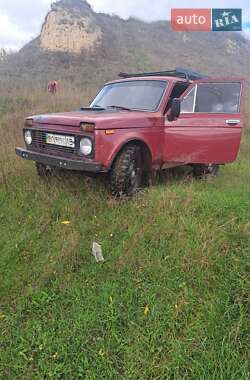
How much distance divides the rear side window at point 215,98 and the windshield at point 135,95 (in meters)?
0.61

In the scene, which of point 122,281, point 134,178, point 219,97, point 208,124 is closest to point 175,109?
point 208,124

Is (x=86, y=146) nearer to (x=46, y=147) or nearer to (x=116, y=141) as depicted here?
(x=116, y=141)

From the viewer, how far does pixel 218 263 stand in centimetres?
320

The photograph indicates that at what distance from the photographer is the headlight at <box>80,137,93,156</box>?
153 inches

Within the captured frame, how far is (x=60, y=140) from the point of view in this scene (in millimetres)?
4207

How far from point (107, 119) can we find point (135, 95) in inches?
55.5

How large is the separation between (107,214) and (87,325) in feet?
5.04

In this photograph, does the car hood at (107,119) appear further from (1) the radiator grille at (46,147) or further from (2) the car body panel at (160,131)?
(1) the radiator grille at (46,147)

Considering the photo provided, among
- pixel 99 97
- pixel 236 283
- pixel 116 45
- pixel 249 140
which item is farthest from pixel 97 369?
pixel 116 45

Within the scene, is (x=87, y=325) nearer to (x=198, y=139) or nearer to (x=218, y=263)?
(x=218, y=263)

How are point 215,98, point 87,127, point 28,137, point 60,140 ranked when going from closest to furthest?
1. point 87,127
2. point 60,140
3. point 28,137
4. point 215,98

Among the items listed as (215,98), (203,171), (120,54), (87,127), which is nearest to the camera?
(87,127)

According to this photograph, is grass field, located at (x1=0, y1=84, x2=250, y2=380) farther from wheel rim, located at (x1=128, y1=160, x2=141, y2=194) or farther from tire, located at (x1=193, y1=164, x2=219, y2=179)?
tire, located at (x1=193, y1=164, x2=219, y2=179)

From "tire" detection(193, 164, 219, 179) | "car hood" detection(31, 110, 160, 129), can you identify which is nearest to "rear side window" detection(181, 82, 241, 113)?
"tire" detection(193, 164, 219, 179)
